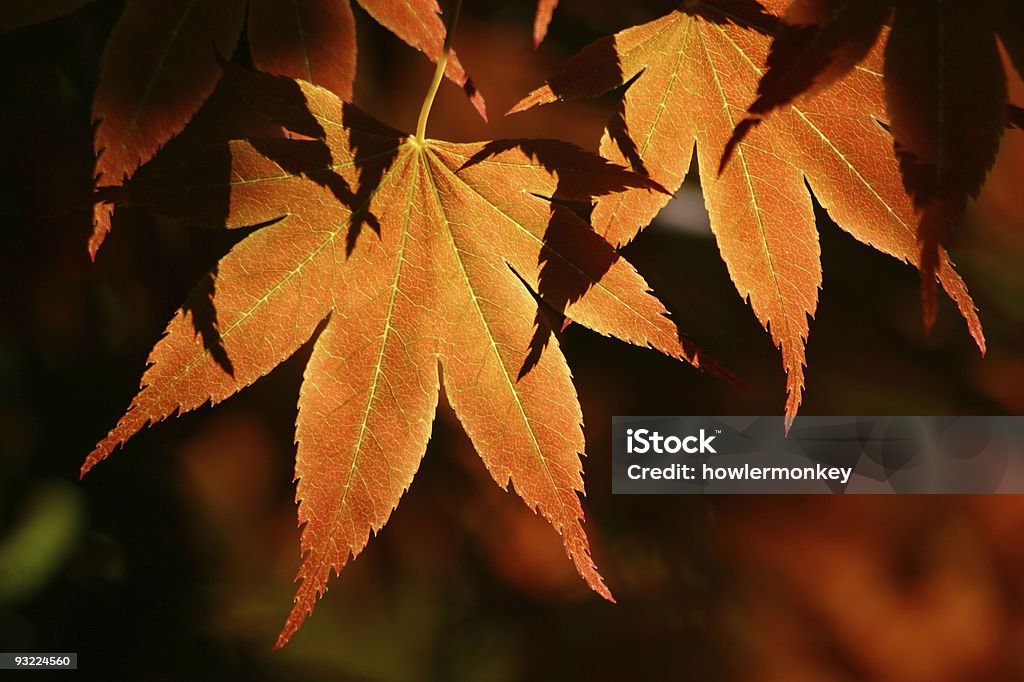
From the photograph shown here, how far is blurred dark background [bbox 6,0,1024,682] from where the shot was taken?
0.85 meters

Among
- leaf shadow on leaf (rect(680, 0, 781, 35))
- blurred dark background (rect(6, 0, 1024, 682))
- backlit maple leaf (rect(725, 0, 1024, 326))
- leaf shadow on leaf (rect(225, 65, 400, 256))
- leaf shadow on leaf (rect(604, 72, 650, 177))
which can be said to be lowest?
blurred dark background (rect(6, 0, 1024, 682))

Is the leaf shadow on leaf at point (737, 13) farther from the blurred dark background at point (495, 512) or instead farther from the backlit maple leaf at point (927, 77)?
the blurred dark background at point (495, 512)

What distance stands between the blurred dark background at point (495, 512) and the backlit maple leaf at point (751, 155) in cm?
48

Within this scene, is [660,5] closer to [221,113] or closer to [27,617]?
[221,113]

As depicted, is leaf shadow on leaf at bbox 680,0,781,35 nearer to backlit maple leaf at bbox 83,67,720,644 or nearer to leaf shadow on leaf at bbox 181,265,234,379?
backlit maple leaf at bbox 83,67,720,644

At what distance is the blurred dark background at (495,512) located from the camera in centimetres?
85

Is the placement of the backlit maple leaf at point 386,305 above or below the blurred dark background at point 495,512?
above

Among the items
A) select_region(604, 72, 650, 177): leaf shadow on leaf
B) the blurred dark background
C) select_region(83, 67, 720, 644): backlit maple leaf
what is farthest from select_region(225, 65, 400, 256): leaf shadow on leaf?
the blurred dark background

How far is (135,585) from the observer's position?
0.89 meters

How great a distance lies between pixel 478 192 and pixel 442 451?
0.56 meters

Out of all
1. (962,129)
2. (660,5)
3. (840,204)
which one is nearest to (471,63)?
(660,5)

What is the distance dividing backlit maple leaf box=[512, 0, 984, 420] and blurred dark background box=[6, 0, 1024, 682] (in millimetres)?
481

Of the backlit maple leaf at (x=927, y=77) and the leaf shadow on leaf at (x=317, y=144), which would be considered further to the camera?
the leaf shadow on leaf at (x=317, y=144)

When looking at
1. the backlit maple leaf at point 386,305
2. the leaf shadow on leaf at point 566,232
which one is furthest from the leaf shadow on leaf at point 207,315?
the leaf shadow on leaf at point 566,232
